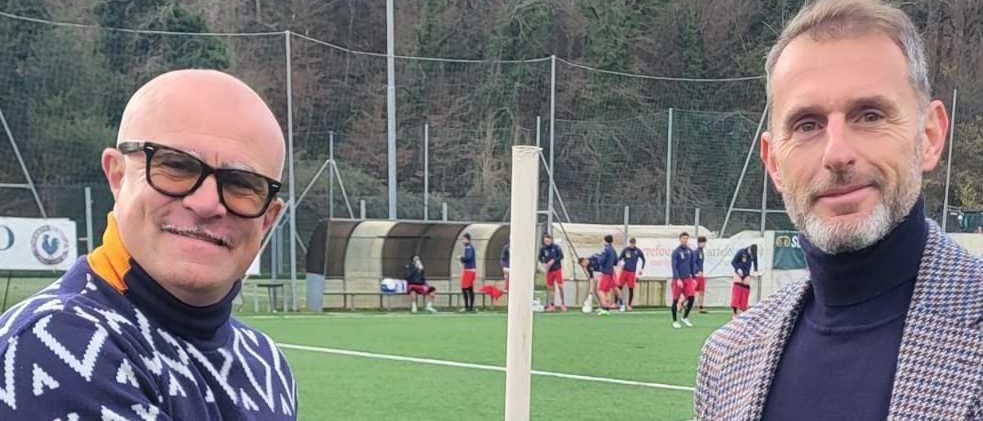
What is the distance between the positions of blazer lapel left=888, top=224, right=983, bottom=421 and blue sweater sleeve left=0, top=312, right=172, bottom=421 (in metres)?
1.22

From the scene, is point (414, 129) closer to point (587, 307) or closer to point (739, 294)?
point (587, 307)

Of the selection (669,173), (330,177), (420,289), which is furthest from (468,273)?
(669,173)

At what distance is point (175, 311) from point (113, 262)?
0.44 ft

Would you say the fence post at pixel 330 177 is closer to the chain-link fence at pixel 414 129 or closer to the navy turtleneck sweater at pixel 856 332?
the chain-link fence at pixel 414 129

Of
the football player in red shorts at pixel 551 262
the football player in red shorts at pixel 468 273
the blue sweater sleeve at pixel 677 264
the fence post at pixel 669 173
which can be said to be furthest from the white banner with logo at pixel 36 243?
the fence post at pixel 669 173

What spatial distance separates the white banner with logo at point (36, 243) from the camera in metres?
17.9

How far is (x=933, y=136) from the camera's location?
2014mm

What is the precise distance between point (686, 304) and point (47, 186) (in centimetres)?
1276

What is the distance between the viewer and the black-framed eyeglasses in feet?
6.12

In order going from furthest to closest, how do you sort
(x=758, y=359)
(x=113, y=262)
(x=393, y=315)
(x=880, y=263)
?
(x=393, y=315) → (x=758, y=359) → (x=880, y=263) → (x=113, y=262)

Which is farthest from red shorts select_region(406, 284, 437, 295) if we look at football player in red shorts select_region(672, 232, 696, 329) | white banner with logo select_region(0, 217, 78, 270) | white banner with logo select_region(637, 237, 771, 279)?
white banner with logo select_region(0, 217, 78, 270)

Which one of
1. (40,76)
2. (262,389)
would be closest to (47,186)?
(40,76)

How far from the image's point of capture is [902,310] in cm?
195

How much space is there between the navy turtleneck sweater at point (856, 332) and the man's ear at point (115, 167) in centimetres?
126
